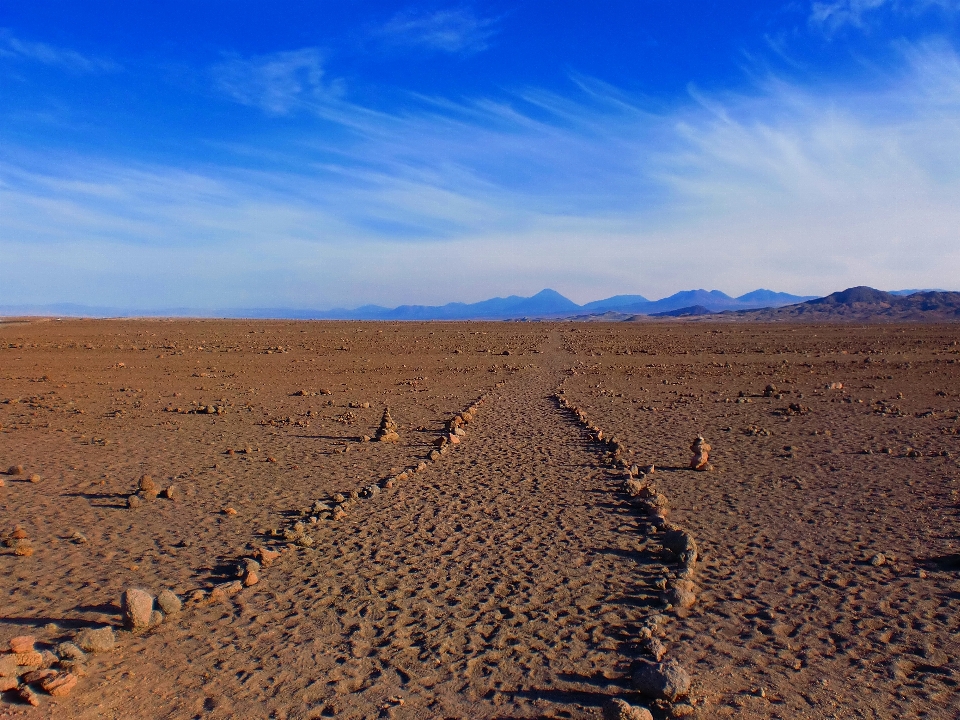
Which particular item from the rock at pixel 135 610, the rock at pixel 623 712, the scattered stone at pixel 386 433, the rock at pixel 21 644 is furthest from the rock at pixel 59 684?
the scattered stone at pixel 386 433

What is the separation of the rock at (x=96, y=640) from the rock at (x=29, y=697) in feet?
1.80

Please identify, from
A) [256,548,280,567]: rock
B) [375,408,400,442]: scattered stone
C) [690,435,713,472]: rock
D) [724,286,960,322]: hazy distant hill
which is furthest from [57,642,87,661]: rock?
[724,286,960,322]: hazy distant hill

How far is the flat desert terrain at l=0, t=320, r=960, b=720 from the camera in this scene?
4.55 meters

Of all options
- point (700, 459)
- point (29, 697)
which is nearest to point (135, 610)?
point (29, 697)

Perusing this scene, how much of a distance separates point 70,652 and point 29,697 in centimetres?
49

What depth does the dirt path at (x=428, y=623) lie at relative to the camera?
4.48 m

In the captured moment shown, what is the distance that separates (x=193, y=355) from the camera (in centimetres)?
3212

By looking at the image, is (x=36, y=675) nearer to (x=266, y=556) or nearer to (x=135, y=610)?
(x=135, y=610)

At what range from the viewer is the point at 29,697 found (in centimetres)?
430

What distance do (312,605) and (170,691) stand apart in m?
1.42

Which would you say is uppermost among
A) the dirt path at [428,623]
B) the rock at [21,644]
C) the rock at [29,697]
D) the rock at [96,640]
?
the rock at [21,644]

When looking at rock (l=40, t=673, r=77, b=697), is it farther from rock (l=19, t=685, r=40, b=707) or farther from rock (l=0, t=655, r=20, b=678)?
rock (l=0, t=655, r=20, b=678)

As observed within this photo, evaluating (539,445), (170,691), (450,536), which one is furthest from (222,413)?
(170,691)

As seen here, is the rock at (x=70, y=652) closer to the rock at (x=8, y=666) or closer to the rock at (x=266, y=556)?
the rock at (x=8, y=666)
